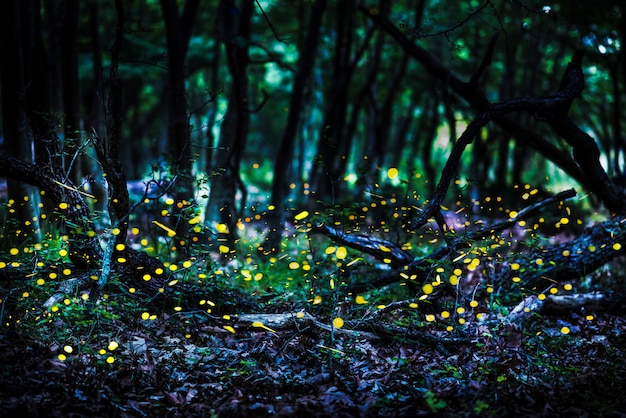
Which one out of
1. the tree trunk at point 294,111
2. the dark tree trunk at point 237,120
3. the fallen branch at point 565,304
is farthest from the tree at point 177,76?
the fallen branch at point 565,304

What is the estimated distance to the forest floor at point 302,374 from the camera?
3.66 m

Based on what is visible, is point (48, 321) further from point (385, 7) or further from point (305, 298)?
point (385, 7)

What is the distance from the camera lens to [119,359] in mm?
4207

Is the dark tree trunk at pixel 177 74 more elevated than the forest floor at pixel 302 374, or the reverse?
the dark tree trunk at pixel 177 74

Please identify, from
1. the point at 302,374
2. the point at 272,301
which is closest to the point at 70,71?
the point at 272,301

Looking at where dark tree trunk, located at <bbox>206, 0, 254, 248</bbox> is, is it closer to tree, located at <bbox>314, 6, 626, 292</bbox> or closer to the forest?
the forest

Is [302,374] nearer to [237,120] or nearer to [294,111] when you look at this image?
[294,111]

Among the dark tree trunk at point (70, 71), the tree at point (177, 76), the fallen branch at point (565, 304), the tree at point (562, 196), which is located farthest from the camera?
the dark tree trunk at point (70, 71)

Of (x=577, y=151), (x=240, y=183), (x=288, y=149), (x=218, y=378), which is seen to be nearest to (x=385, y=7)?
(x=288, y=149)

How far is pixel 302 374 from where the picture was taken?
4.32 metres

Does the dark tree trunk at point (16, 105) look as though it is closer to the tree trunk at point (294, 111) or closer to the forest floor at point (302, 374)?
the forest floor at point (302, 374)

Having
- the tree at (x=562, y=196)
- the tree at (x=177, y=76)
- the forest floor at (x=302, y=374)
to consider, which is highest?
the tree at (x=177, y=76)

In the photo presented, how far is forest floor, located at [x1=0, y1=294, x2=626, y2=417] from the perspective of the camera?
12.0ft

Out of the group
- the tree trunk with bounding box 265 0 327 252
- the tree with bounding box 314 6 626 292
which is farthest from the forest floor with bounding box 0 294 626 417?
the tree trunk with bounding box 265 0 327 252
